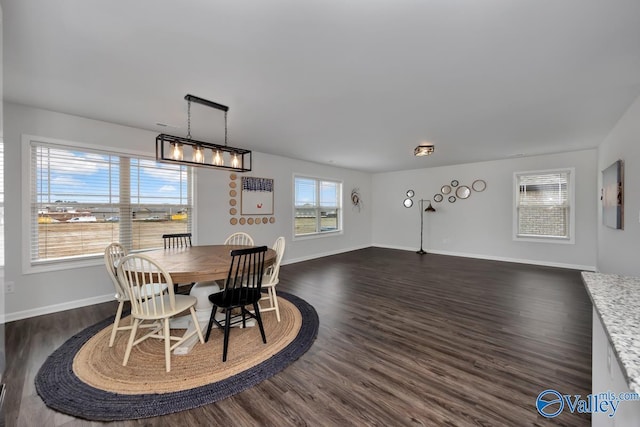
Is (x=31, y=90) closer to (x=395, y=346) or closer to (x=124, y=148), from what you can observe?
(x=124, y=148)

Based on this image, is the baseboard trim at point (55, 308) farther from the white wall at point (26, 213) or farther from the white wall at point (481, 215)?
the white wall at point (481, 215)

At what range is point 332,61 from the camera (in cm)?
206

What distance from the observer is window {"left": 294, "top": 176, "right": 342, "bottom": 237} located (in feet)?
20.7

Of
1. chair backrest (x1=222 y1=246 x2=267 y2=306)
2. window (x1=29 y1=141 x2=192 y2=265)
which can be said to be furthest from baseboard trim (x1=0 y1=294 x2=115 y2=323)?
chair backrest (x1=222 y1=246 x2=267 y2=306)

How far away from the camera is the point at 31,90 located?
2570mm

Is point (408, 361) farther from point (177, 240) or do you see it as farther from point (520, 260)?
point (520, 260)

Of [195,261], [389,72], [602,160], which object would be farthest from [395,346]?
[602,160]

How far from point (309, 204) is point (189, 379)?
16.2 feet

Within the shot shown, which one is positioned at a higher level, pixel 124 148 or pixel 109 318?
pixel 124 148

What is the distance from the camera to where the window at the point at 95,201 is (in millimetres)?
3113

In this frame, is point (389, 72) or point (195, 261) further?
point (195, 261)

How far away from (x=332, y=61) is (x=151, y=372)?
2.86 m

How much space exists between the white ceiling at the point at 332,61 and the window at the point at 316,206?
285 cm

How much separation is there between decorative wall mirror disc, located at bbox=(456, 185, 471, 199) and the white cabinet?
5.81 meters
